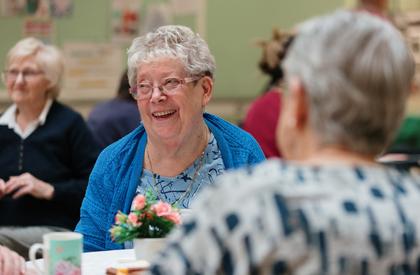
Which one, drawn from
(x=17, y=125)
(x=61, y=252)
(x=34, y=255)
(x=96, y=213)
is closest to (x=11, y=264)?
(x=34, y=255)

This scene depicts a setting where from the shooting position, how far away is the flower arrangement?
2221 millimetres

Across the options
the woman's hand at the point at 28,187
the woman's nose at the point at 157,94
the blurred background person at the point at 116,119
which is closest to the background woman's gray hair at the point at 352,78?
the woman's nose at the point at 157,94

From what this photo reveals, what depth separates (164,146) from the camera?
9.59 ft

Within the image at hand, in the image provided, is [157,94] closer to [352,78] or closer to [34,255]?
[34,255]

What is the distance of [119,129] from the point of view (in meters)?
5.04

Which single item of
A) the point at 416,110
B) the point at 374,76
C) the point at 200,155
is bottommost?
the point at 416,110

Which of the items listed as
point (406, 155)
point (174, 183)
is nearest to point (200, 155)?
point (174, 183)

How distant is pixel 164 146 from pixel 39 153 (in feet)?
4.62

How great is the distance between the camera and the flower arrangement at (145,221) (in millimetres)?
2221

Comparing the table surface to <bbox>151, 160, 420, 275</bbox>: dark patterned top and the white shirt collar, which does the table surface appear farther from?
the white shirt collar

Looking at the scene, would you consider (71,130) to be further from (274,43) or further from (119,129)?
(274,43)

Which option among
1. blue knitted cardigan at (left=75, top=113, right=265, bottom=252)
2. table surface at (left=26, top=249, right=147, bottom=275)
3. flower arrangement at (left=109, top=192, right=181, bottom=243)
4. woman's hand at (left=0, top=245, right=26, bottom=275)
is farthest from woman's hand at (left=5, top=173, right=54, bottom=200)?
flower arrangement at (left=109, top=192, right=181, bottom=243)

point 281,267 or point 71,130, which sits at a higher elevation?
point 281,267

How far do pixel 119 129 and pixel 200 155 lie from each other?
2143 mm
